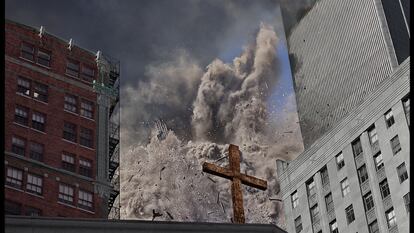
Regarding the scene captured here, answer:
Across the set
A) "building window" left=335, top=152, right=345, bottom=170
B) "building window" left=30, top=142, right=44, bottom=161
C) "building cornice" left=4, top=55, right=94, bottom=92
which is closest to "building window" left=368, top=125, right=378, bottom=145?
"building window" left=335, top=152, right=345, bottom=170

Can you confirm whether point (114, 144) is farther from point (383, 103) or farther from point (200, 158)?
point (200, 158)

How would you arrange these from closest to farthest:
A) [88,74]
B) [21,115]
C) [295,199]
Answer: [21,115], [88,74], [295,199]

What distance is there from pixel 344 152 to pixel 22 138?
37.7m

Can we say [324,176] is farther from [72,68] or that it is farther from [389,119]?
[72,68]

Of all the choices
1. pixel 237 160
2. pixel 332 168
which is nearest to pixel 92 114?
pixel 332 168

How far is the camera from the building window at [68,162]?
303 feet

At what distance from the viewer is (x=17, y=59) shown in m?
97.3

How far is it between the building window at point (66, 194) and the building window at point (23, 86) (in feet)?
37.8

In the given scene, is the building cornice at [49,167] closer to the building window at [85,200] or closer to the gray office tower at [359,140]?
the building window at [85,200]

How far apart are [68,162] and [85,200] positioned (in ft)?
14.5

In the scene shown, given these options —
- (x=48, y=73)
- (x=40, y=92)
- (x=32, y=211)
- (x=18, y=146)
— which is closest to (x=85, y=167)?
(x=18, y=146)

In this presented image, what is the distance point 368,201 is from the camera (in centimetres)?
9831

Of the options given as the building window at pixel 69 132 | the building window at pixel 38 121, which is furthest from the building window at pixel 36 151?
the building window at pixel 69 132

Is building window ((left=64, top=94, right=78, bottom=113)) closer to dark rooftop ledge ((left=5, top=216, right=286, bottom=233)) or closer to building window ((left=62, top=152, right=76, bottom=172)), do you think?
building window ((left=62, top=152, right=76, bottom=172))
